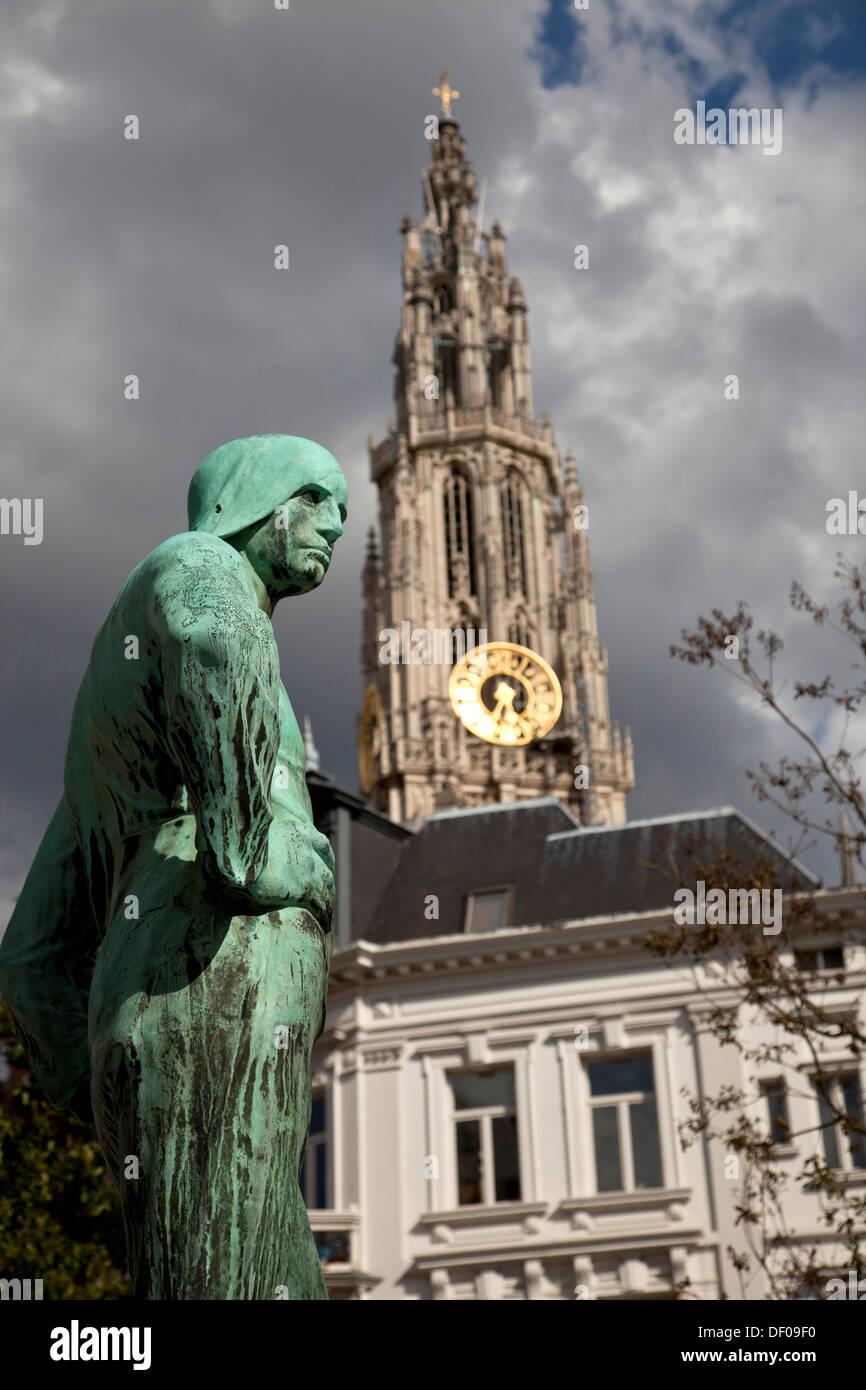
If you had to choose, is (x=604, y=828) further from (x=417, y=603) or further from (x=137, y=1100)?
(x=417, y=603)

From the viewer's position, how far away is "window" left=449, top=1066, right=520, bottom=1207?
25094mm

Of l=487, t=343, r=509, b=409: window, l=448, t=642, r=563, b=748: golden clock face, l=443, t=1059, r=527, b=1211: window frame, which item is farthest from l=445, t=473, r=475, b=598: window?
l=443, t=1059, r=527, b=1211: window frame

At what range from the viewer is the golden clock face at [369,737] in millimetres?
85688

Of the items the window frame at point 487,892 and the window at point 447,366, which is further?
the window at point 447,366

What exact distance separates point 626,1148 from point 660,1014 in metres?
2.05

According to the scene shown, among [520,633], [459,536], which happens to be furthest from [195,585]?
[459,536]

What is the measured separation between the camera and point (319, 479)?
3236 millimetres

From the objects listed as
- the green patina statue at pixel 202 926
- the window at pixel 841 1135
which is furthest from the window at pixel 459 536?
the green patina statue at pixel 202 926

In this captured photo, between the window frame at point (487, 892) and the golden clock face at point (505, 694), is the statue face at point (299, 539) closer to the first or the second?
the window frame at point (487, 892)

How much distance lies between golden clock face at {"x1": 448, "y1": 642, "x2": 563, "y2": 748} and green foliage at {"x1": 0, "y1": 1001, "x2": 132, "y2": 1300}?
64212 millimetres

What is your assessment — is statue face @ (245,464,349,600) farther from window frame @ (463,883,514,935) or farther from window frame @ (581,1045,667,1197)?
window frame @ (463,883,514,935)
